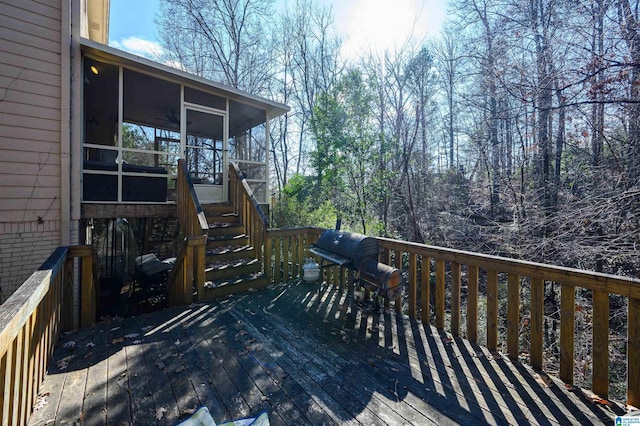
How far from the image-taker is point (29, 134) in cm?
400

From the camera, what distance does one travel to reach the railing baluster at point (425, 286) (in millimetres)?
3186

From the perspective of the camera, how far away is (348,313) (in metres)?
3.51

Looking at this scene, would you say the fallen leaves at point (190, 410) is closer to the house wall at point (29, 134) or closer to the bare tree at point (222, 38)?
the house wall at point (29, 134)

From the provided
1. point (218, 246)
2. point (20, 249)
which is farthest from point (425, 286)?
point (20, 249)

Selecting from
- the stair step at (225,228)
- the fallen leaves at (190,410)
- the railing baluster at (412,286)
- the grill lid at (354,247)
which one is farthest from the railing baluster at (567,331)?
the stair step at (225,228)

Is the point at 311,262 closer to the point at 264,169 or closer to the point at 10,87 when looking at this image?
the point at 264,169

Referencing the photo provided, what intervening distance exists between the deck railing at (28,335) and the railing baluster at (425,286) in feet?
10.5

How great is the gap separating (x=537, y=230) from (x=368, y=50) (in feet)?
33.6

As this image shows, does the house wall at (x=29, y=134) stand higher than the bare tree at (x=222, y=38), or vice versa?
the bare tree at (x=222, y=38)

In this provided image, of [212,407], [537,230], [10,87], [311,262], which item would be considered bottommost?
[212,407]

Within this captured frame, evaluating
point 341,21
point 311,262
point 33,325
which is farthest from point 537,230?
point 341,21

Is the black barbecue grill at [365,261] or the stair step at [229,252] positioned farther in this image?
the stair step at [229,252]

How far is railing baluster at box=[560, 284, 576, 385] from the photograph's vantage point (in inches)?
87.2

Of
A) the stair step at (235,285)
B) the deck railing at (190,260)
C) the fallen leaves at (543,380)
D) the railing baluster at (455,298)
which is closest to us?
the fallen leaves at (543,380)
